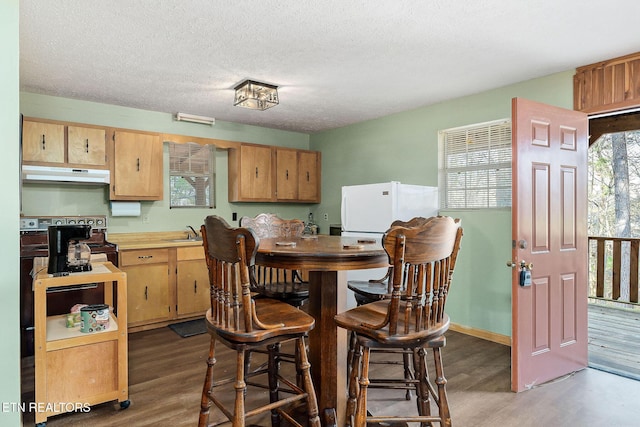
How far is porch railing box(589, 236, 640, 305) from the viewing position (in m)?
4.61

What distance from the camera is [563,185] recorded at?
2.81 metres

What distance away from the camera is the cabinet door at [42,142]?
11.6 ft

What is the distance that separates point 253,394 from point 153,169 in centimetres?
282

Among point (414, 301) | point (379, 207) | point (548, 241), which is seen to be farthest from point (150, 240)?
point (548, 241)

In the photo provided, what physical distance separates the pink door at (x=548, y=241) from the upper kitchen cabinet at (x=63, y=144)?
387 cm

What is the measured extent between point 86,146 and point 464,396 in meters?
4.07

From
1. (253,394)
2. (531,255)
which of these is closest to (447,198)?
(531,255)

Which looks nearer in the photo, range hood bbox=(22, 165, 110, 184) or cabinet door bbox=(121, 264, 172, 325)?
range hood bbox=(22, 165, 110, 184)

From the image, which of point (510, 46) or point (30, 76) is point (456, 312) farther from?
point (30, 76)

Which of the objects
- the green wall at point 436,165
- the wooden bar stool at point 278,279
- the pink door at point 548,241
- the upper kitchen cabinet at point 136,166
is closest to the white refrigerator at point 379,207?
the green wall at point 436,165

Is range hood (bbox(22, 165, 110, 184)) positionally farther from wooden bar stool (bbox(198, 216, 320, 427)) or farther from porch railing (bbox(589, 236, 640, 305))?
porch railing (bbox(589, 236, 640, 305))

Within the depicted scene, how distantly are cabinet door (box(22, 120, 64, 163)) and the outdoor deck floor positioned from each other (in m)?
5.15

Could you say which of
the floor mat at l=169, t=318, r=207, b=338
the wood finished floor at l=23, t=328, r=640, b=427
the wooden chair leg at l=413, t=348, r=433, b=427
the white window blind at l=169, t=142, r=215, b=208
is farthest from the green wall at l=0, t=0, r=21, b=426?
the white window blind at l=169, t=142, r=215, b=208

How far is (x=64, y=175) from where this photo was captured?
12.0ft
